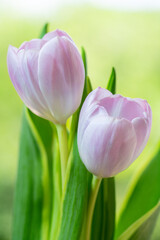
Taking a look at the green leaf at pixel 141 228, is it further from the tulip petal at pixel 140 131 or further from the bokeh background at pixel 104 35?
A: the bokeh background at pixel 104 35

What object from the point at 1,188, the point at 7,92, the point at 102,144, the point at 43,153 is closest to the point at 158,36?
the point at 7,92

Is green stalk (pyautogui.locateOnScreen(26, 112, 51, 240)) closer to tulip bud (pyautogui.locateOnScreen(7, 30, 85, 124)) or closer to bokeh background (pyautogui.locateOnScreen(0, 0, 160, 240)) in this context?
tulip bud (pyautogui.locateOnScreen(7, 30, 85, 124))

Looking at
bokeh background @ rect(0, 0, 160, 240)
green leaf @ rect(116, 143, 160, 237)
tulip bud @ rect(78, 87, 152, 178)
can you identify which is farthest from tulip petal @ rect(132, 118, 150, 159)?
bokeh background @ rect(0, 0, 160, 240)

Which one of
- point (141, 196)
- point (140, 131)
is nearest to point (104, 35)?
point (141, 196)

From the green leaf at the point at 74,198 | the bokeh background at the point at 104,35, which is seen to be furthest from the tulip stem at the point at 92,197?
the bokeh background at the point at 104,35

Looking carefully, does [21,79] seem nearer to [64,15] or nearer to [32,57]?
[32,57]

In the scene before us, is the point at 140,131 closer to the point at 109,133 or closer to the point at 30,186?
the point at 109,133
